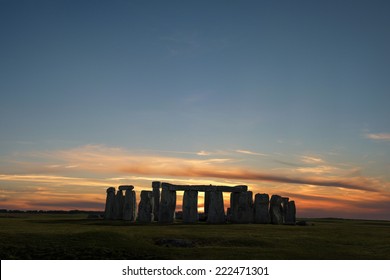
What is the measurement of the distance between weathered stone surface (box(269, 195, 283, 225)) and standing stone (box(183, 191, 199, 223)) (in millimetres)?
7007

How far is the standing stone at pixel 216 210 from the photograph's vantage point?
149ft

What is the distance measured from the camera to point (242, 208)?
153 feet

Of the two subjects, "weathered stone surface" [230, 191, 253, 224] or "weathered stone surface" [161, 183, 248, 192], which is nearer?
"weathered stone surface" [161, 183, 248, 192]

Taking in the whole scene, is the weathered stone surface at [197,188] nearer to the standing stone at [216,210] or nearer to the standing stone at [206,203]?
the standing stone at [216,210]

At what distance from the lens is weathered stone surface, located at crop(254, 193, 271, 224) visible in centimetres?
4633

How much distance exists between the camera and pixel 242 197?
1852 inches

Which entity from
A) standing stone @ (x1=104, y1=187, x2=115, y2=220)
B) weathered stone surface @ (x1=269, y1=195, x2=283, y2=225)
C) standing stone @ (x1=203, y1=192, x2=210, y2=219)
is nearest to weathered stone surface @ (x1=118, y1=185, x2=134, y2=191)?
standing stone @ (x1=104, y1=187, x2=115, y2=220)

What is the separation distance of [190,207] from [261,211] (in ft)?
21.3

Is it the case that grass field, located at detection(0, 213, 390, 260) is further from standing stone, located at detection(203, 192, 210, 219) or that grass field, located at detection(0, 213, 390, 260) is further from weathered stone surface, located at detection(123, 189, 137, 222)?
standing stone, located at detection(203, 192, 210, 219)

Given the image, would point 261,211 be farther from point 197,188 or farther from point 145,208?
point 145,208

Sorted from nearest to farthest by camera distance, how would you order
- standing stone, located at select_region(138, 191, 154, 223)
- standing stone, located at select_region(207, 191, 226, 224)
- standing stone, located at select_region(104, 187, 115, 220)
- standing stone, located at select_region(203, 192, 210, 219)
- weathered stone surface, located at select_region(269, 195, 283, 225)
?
standing stone, located at select_region(207, 191, 226, 224)
weathered stone surface, located at select_region(269, 195, 283, 225)
standing stone, located at select_region(138, 191, 154, 223)
standing stone, located at select_region(104, 187, 115, 220)
standing stone, located at select_region(203, 192, 210, 219)

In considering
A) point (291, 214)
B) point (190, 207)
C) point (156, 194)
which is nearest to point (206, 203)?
point (156, 194)
